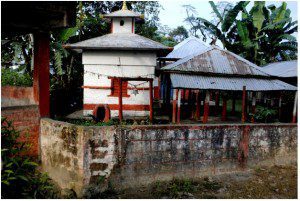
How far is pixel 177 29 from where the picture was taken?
39594mm

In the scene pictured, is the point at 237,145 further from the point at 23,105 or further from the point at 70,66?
the point at 70,66

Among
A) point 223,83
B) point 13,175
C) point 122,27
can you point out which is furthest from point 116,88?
point 13,175

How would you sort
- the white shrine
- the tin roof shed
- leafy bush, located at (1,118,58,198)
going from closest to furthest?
leafy bush, located at (1,118,58,198) → the tin roof shed → the white shrine

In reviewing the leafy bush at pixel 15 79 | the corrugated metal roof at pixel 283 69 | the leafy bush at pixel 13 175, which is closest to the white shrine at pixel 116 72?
the leafy bush at pixel 15 79

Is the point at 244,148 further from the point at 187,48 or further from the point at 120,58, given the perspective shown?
the point at 187,48

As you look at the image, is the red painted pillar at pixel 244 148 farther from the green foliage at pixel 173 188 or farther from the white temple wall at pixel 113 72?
the white temple wall at pixel 113 72

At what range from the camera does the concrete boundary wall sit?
805 centimetres

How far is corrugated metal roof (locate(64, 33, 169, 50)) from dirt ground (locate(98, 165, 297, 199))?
20.0 ft

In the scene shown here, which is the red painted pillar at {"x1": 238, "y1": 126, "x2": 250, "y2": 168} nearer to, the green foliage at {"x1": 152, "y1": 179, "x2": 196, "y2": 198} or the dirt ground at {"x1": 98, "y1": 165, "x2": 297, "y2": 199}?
the dirt ground at {"x1": 98, "y1": 165, "x2": 297, "y2": 199}

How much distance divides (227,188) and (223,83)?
5.25 metres

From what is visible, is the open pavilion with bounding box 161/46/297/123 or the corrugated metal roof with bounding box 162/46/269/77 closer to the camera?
the open pavilion with bounding box 161/46/297/123

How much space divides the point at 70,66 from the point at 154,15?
8.78m

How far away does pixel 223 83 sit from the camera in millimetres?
12664

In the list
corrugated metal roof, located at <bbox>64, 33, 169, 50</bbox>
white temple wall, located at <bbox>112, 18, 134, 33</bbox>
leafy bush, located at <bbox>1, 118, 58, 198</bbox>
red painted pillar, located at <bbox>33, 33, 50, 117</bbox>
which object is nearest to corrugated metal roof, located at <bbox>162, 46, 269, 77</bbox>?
corrugated metal roof, located at <bbox>64, 33, 169, 50</bbox>
